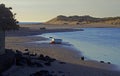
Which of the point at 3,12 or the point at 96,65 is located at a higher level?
the point at 3,12

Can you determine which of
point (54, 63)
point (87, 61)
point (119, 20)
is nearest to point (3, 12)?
point (54, 63)

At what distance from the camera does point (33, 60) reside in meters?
30.6

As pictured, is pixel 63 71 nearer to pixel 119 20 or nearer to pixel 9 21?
pixel 9 21

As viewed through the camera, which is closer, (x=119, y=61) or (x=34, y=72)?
(x=34, y=72)

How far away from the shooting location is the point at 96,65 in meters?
32.9

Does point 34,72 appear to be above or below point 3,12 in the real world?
below

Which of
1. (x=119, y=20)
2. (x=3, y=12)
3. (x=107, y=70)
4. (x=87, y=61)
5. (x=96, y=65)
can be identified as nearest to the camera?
(x=3, y=12)

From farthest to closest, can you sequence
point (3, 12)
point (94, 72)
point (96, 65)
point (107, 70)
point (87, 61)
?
point (87, 61) → point (96, 65) → point (107, 70) → point (94, 72) → point (3, 12)

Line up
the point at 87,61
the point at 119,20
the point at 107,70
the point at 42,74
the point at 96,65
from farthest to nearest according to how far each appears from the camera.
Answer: the point at 119,20 < the point at 87,61 < the point at 96,65 < the point at 107,70 < the point at 42,74

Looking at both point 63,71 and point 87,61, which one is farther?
point 87,61

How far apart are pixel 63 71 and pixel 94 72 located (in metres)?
2.24

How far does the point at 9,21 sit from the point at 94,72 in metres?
6.75

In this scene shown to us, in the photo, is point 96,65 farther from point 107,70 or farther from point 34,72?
point 34,72

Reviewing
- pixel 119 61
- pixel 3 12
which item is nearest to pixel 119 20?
A: pixel 119 61
